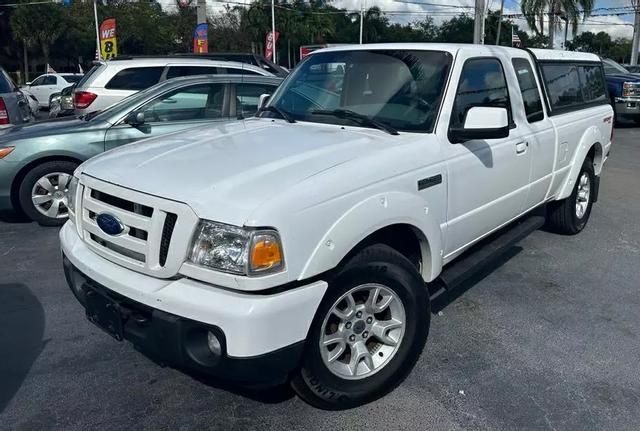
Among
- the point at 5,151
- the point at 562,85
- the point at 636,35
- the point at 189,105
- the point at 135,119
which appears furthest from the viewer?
the point at 636,35

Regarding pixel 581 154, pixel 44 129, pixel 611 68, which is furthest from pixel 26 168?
pixel 611 68

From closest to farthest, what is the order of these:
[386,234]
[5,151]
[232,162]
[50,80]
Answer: [232,162] → [386,234] → [5,151] → [50,80]

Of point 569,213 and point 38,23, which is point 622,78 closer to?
point 569,213

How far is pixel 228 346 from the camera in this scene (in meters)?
2.40

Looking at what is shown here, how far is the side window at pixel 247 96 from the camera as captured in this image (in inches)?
281

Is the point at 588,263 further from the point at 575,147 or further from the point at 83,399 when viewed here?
the point at 83,399

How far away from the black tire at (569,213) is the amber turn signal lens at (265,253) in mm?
4084

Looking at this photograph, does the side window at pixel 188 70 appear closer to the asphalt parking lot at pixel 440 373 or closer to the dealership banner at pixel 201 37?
the asphalt parking lot at pixel 440 373

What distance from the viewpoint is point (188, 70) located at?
9.59 meters

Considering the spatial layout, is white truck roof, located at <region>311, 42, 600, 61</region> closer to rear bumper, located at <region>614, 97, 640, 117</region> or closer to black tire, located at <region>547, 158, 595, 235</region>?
black tire, located at <region>547, 158, 595, 235</region>

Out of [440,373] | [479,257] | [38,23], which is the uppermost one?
[38,23]

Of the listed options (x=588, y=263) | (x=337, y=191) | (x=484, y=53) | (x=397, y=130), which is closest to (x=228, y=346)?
(x=337, y=191)

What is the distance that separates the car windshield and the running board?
3.10 ft

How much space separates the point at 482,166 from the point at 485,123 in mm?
447
